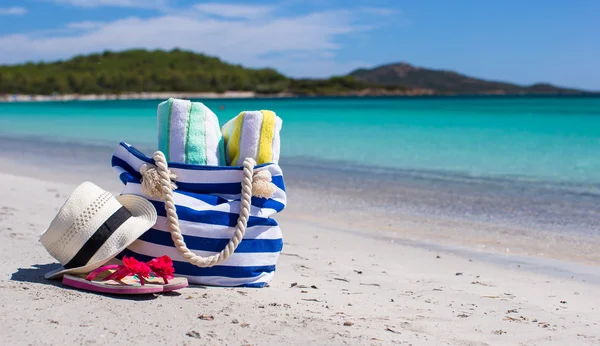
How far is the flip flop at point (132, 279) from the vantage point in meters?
3.53

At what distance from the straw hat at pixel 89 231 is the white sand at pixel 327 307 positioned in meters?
0.18

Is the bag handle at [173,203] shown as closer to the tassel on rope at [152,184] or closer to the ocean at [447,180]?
the tassel on rope at [152,184]

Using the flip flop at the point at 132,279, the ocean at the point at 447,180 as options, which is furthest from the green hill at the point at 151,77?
the flip flop at the point at 132,279

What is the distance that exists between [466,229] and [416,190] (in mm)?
2869

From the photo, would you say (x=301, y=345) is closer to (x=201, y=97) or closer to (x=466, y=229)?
(x=466, y=229)

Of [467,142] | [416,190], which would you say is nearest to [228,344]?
[416,190]

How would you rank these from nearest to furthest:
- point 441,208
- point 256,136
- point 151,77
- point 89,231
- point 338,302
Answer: point 89,231
point 338,302
point 256,136
point 441,208
point 151,77

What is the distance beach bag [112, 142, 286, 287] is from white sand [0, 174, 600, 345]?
168mm

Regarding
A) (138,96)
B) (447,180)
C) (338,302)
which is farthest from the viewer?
(138,96)

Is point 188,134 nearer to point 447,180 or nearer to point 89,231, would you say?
point 89,231

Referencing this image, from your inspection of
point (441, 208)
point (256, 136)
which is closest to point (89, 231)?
point (256, 136)

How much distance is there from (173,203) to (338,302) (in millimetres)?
1112

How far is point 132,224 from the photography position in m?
3.79

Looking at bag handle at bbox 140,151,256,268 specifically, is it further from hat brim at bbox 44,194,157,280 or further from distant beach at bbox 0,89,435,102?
distant beach at bbox 0,89,435,102
